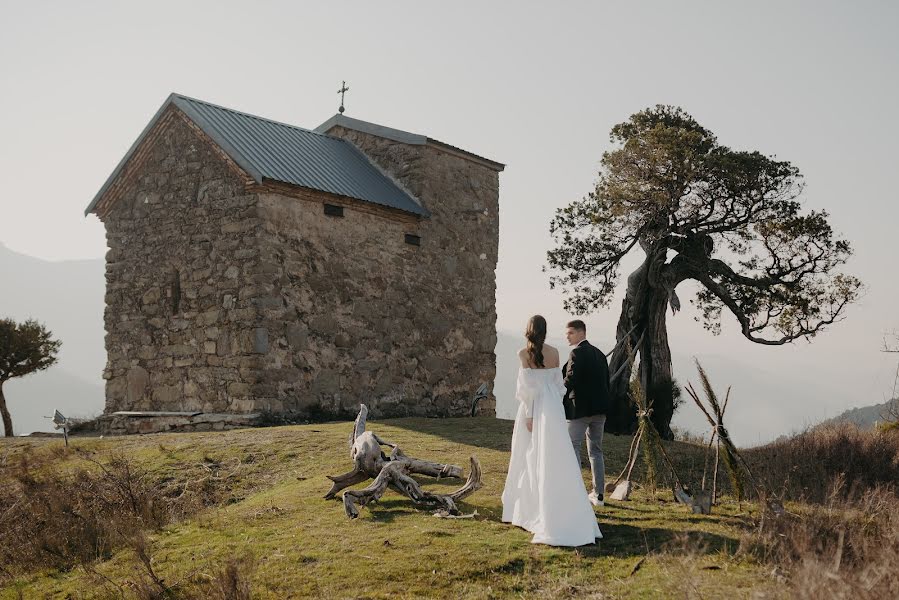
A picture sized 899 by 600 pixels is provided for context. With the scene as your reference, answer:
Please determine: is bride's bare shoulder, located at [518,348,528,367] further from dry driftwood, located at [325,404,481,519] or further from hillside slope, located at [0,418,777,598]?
hillside slope, located at [0,418,777,598]

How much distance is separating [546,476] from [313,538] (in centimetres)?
247

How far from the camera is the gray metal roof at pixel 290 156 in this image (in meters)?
17.8

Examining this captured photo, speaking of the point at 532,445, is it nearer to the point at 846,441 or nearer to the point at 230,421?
the point at 846,441

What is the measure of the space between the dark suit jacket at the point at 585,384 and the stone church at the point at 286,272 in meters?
9.04

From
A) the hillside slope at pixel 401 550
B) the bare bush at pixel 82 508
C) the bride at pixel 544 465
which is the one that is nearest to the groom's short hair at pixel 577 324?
the bride at pixel 544 465

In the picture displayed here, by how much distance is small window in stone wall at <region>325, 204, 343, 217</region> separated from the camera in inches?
724

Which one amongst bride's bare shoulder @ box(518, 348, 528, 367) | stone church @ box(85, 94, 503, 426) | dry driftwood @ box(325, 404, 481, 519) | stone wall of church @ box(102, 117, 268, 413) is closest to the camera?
bride's bare shoulder @ box(518, 348, 528, 367)

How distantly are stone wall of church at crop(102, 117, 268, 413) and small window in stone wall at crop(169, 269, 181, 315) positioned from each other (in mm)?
23

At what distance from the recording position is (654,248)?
19.6 meters

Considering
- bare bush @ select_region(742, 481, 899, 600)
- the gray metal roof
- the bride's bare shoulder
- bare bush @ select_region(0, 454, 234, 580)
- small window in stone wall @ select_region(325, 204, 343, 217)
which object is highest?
the gray metal roof

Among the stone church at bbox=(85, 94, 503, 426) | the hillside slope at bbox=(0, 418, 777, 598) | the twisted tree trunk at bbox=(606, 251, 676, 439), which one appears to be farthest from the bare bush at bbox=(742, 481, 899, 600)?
the stone church at bbox=(85, 94, 503, 426)

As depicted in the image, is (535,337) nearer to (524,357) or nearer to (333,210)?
(524,357)

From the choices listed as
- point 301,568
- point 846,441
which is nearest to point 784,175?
point 846,441

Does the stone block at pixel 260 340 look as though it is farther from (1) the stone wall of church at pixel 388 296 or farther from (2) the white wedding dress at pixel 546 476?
(2) the white wedding dress at pixel 546 476
